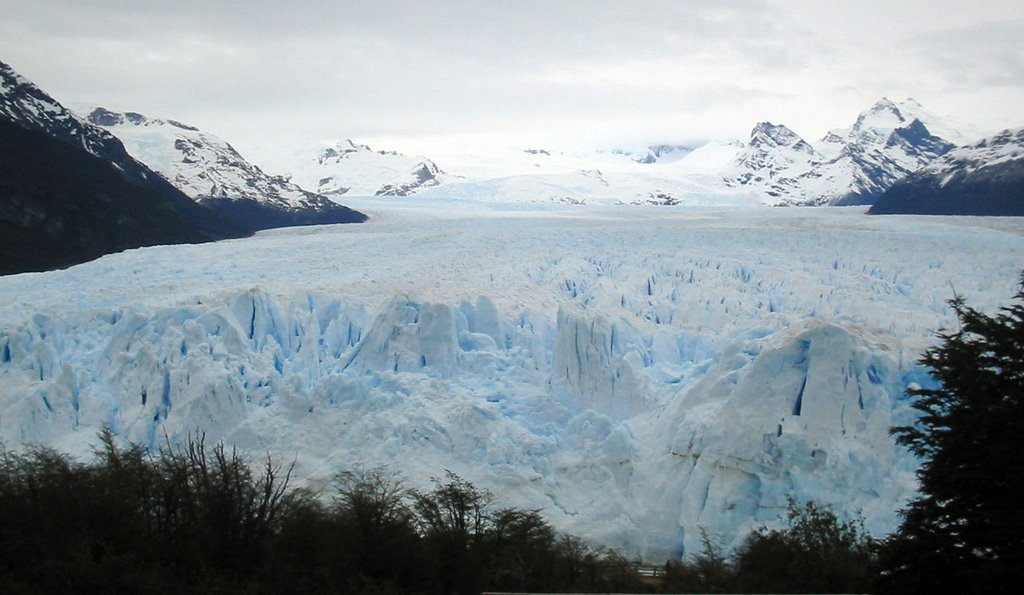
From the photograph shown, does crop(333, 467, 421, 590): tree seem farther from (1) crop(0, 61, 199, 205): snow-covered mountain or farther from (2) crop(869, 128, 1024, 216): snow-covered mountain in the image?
(1) crop(0, 61, 199, 205): snow-covered mountain

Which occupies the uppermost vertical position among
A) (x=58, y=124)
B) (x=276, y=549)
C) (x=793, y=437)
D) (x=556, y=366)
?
(x=58, y=124)

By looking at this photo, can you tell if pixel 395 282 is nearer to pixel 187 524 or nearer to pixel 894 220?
pixel 187 524

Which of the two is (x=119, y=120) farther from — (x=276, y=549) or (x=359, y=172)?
(x=276, y=549)

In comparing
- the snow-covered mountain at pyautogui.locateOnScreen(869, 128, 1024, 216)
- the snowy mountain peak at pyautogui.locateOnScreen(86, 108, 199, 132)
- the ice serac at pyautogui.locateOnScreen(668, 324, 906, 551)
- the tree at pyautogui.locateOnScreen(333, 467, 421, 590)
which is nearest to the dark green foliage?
the ice serac at pyautogui.locateOnScreen(668, 324, 906, 551)

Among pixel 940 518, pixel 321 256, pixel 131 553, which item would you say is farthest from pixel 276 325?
pixel 940 518

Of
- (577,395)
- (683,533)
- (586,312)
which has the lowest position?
(683,533)

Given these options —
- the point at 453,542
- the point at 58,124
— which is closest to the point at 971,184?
the point at 453,542
